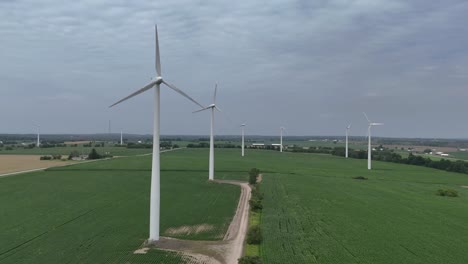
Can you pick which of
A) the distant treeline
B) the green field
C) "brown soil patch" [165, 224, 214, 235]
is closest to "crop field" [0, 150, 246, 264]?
"brown soil patch" [165, 224, 214, 235]

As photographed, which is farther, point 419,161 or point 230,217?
point 419,161

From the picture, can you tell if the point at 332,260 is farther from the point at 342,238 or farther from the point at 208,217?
the point at 208,217

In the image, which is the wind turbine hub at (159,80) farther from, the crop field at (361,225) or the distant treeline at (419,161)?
the distant treeline at (419,161)

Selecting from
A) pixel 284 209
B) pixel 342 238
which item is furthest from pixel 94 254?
pixel 284 209

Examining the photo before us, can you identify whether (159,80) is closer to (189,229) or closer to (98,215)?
(189,229)

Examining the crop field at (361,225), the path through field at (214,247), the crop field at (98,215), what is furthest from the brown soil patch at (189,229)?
the crop field at (361,225)

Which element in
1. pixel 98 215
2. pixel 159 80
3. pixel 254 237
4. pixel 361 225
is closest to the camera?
pixel 254 237

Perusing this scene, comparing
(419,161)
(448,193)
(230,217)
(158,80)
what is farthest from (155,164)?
(419,161)

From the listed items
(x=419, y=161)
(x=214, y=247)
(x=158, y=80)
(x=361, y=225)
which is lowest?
(x=214, y=247)
